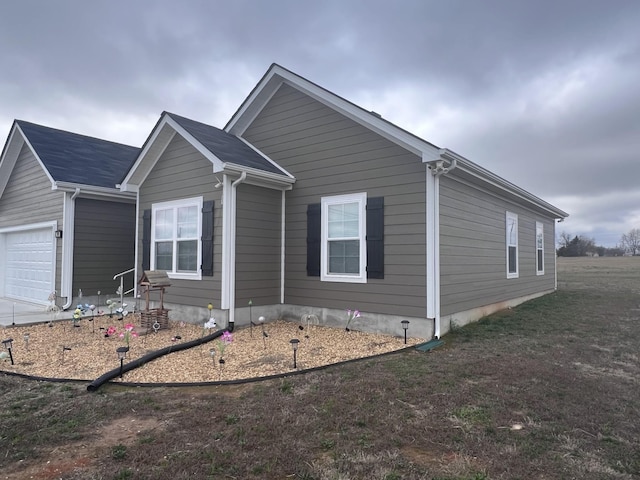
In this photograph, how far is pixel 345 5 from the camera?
29.9ft

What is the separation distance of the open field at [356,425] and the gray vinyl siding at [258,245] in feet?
10.3

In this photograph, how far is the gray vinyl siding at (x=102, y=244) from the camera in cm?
1030

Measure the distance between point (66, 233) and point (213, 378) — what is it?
7.51 metres

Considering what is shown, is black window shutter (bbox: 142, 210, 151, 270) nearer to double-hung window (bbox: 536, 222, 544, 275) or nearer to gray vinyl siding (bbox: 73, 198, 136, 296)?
gray vinyl siding (bbox: 73, 198, 136, 296)

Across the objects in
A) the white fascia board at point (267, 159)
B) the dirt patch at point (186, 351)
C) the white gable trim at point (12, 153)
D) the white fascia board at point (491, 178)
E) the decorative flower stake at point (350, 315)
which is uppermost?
the white gable trim at point (12, 153)

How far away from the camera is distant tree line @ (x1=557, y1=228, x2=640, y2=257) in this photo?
51.0 meters

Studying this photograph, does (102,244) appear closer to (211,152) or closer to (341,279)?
(211,152)

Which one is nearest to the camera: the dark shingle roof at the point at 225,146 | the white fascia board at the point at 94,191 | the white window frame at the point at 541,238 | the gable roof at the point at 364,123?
the gable roof at the point at 364,123

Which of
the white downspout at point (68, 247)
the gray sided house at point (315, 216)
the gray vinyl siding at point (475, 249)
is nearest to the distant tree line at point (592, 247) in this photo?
the gray vinyl siding at point (475, 249)

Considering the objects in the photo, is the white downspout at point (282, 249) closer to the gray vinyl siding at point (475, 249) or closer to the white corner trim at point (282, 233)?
the white corner trim at point (282, 233)

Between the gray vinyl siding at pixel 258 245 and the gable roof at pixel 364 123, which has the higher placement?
the gable roof at pixel 364 123

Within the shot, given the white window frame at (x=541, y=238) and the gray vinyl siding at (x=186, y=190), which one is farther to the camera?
the white window frame at (x=541, y=238)

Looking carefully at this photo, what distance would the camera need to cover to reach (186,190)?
27.1 ft

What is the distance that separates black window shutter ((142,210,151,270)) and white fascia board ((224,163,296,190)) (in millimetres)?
3061
